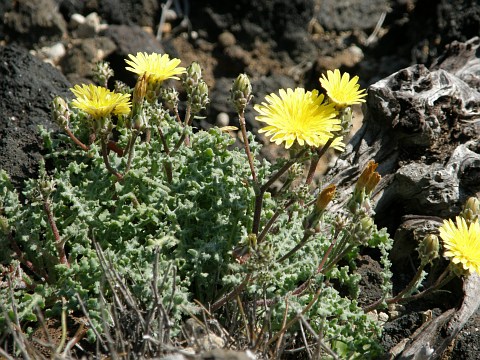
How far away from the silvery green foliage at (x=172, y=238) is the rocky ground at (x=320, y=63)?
0.39 metres

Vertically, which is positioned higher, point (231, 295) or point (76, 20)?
point (76, 20)

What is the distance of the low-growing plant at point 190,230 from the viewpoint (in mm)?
3076

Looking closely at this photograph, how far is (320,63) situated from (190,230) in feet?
10.2

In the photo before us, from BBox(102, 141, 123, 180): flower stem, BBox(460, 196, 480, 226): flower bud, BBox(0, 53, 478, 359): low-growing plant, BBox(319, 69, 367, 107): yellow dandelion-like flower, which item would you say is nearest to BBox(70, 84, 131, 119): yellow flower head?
BBox(0, 53, 478, 359): low-growing plant

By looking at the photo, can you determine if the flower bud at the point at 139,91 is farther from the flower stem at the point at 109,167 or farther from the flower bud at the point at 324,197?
the flower bud at the point at 324,197

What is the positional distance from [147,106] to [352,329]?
170 centimetres

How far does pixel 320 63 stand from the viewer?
610cm

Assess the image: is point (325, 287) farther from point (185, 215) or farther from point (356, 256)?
point (185, 215)

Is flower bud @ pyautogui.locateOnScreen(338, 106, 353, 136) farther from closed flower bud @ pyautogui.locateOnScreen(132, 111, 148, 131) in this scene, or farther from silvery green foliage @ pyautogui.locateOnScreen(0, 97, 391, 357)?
closed flower bud @ pyautogui.locateOnScreen(132, 111, 148, 131)

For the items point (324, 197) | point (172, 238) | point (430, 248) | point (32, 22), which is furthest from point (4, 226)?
point (32, 22)

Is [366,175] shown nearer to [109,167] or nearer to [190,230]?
[190,230]

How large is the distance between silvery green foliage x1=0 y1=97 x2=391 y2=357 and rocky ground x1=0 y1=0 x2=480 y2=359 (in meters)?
0.39

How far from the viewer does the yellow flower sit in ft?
9.76

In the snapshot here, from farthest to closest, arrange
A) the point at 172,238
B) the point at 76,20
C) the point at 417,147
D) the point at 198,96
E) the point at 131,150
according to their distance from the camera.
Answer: the point at 76,20 → the point at 417,147 → the point at 198,96 → the point at 131,150 → the point at 172,238
